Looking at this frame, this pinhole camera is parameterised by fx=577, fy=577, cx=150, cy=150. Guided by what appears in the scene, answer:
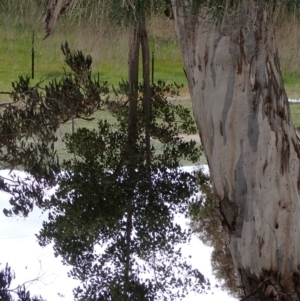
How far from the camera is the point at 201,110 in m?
1.49

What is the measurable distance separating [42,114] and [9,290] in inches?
22.6

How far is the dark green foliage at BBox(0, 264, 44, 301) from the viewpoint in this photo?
1819 mm

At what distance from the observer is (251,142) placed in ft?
4.65

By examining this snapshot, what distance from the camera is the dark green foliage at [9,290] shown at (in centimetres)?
182

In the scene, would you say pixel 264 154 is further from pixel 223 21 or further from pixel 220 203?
pixel 223 21

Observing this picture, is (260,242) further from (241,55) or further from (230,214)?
(241,55)

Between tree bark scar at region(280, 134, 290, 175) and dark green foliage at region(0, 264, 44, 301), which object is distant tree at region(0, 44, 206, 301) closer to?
dark green foliage at region(0, 264, 44, 301)

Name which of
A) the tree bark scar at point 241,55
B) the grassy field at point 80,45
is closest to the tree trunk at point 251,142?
the tree bark scar at point 241,55

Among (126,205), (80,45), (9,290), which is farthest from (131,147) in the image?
(9,290)

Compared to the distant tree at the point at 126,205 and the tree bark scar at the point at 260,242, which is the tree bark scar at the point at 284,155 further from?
the distant tree at the point at 126,205

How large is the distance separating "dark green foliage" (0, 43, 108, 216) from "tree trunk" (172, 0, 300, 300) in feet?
1.58

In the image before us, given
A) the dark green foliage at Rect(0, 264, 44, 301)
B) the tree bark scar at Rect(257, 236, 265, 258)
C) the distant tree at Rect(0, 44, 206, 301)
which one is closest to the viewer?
the tree bark scar at Rect(257, 236, 265, 258)

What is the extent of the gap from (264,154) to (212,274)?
1137mm

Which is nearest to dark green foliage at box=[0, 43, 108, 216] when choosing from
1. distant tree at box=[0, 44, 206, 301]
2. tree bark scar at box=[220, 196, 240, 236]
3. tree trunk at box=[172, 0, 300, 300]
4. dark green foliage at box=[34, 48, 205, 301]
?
distant tree at box=[0, 44, 206, 301]
